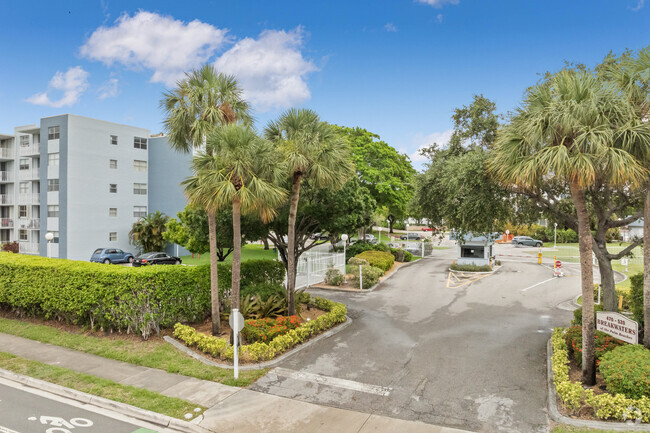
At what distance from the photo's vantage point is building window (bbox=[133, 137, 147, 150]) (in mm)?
41625

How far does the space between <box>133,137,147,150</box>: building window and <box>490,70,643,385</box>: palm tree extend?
1571 inches

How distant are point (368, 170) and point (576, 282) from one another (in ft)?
61.8

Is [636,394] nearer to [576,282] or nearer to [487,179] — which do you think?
[487,179]

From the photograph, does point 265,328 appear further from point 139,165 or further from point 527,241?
point 527,241

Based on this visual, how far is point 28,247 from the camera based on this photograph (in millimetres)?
41938

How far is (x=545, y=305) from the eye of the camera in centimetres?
2027

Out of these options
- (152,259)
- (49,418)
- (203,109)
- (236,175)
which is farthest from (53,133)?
(49,418)

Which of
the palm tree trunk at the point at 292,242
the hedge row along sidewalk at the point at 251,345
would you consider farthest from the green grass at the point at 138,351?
the palm tree trunk at the point at 292,242

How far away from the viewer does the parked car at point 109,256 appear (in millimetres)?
35412

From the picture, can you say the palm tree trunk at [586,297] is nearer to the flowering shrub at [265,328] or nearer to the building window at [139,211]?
the flowering shrub at [265,328]

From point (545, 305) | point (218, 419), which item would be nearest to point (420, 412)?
point (218, 419)

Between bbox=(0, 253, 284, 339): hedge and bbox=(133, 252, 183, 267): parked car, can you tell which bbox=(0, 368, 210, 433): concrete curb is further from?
bbox=(133, 252, 183, 267): parked car

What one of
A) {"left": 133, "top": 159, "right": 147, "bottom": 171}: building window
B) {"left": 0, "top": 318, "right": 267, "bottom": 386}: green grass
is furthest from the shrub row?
{"left": 133, "top": 159, "right": 147, "bottom": 171}: building window

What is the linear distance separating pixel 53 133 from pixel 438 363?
40.1 meters
